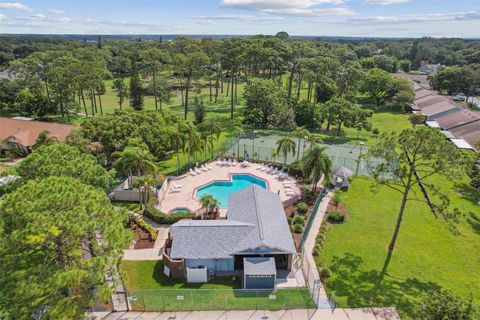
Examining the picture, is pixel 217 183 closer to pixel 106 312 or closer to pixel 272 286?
pixel 272 286

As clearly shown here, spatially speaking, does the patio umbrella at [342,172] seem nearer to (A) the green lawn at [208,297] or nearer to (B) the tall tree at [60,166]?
(A) the green lawn at [208,297]

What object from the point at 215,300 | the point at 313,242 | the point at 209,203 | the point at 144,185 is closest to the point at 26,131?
the point at 144,185

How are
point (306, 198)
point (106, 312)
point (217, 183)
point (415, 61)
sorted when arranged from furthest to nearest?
point (415, 61) < point (217, 183) < point (306, 198) < point (106, 312)

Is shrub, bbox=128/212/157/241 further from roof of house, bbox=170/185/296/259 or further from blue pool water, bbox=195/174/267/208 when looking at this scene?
blue pool water, bbox=195/174/267/208

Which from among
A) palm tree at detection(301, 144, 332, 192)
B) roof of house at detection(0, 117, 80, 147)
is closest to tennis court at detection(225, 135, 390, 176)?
palm tree at detection(301, 144, 332, 192)

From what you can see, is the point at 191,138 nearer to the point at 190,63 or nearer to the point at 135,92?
the point at 190,63

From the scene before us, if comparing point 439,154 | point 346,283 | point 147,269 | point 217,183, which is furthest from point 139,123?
point 439,154

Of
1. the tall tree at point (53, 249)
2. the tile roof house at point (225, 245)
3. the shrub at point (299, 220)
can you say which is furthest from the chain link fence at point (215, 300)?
the shrub at point (299, 220)
